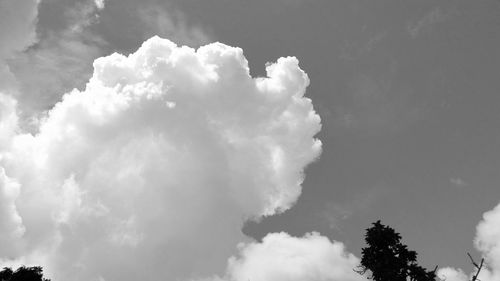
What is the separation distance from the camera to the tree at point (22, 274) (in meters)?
46.6

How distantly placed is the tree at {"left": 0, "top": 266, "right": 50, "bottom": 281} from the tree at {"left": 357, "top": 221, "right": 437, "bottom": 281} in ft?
125

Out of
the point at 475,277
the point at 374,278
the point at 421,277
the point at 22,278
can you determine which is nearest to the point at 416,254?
the point at 421,277

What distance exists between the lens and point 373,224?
36.3 m

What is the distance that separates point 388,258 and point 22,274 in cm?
4215

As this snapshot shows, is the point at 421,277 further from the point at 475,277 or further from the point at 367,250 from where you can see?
the point at 475,277

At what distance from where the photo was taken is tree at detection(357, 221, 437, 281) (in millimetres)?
33000

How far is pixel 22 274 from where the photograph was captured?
47.2 metres

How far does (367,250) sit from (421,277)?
16.0 ft

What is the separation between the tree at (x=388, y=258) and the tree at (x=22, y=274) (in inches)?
1502

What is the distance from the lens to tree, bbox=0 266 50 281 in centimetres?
4656

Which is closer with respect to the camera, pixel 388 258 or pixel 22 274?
pixel 388 258

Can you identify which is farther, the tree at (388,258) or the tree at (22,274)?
the tree at (22,274)

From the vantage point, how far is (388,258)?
34.3 metres

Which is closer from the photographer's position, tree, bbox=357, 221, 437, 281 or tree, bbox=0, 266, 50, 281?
tree, bbox=357, 221, 437, 281
